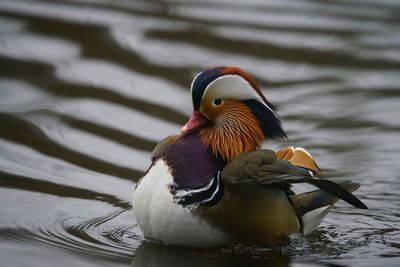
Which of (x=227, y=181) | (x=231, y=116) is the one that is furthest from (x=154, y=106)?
(x=227, y=181)

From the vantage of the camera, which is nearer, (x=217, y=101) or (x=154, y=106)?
(x=217, y=101)

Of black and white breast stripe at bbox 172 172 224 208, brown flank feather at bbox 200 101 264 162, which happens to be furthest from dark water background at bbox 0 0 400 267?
brown flank feather at bbox 200 101 264 162

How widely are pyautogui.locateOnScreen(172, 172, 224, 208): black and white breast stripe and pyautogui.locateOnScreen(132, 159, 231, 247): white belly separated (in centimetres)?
3

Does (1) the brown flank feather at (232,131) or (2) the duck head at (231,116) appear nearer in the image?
(2) the duck head at (231,116)

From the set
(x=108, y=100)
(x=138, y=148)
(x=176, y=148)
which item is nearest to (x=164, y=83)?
(x=108, y=100)

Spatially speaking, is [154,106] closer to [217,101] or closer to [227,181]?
[217,101]

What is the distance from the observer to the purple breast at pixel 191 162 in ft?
14.1

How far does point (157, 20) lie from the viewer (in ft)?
29.8

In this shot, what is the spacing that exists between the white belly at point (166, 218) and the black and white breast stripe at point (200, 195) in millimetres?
28

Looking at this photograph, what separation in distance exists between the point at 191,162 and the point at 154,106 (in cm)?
279

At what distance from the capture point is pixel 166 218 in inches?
167

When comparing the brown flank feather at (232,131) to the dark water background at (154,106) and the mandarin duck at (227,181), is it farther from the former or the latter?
the dark water background at (154,106)

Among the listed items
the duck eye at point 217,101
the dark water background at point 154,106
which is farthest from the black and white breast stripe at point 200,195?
the duck eye at point 217,101

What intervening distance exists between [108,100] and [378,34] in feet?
10.6
